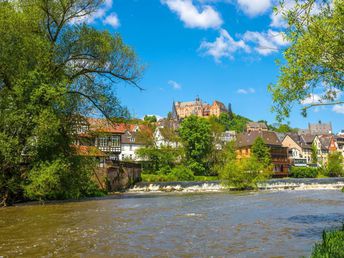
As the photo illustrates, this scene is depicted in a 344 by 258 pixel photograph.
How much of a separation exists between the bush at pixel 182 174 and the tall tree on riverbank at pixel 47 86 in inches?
1500

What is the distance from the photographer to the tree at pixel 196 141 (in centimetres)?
7744

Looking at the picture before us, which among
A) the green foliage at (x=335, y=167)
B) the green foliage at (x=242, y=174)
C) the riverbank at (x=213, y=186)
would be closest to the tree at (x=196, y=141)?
the riverbank at (x=213, y=186)

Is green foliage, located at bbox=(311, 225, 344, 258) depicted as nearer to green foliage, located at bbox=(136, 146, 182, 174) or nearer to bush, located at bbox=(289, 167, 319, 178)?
green foliage, located at bbox=(136, 146, 182, 174)

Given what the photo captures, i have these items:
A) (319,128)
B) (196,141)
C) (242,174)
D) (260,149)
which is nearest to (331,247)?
(242,174)

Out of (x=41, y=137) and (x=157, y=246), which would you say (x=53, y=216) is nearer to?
(x=41, y=137)

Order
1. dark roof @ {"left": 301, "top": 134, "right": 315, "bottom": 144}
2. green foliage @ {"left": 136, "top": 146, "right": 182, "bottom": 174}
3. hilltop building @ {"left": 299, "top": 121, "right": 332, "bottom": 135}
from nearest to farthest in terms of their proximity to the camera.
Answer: green foliage @ {"left": 136, "top": 146, "right": 182, "bottom": 174}, dark roof @ {"left": 301, "top": 134, "right": 315, "bottom": 144}, hilltop building @ {"left": 299, "top": 121, "right": 332, "bottom": 135}

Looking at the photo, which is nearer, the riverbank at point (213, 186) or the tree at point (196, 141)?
the riverbank at point (213, 186)

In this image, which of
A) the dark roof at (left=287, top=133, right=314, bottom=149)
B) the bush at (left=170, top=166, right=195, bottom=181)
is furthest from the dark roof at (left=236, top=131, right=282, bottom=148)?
the bush at (left=170, top=166, right=195, bottom=181)

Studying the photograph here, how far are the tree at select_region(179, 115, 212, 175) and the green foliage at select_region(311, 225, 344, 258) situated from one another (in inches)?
2623

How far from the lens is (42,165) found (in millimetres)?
27578

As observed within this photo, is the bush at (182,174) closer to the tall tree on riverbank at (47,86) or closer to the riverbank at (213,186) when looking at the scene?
the riverbank at (213,186)

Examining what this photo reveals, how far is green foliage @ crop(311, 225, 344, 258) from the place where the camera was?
819 centimetres

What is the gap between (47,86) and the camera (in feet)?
88.6

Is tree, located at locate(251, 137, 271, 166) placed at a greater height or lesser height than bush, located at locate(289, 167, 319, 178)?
greater
